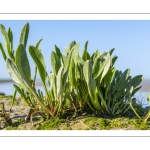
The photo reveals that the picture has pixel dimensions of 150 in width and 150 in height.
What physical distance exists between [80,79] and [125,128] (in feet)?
1.87

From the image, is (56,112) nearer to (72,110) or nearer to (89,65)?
(72,110)

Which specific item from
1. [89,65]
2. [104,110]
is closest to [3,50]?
[89,65]

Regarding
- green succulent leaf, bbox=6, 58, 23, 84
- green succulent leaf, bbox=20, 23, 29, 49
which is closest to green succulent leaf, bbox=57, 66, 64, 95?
green succulent leaf, bbox=6, 58, 23, 84

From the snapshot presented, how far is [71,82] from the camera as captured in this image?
2.67 metres

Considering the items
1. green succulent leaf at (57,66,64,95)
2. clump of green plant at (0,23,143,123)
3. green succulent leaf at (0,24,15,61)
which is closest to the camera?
green succulent leaf at (57,66,64,95)

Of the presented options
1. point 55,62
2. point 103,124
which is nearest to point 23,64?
point 55,62

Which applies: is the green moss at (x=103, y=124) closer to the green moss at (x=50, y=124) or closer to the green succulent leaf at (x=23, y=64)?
the green moss at (x=50, y=124)

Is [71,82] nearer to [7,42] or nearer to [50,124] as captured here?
[50,124]

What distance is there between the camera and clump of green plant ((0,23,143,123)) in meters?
2.46

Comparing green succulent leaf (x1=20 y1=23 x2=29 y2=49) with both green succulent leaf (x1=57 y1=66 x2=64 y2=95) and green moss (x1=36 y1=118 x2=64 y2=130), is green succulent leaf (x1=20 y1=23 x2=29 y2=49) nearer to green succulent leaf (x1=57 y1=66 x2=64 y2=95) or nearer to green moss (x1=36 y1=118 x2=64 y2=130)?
green succulent leaf (x1=57 y1=66 x2=64 y2=95)

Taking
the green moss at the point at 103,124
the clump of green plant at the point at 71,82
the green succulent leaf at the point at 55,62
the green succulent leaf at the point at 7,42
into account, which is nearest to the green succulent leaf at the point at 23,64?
the clump of green plant at the point at 71,82

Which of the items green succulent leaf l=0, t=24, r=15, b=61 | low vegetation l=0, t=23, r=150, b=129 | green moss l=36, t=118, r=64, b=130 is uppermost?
green succulent leaf l=0, t=24, r=15, b=61

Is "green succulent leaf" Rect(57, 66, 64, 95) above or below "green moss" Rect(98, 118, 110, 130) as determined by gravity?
above
